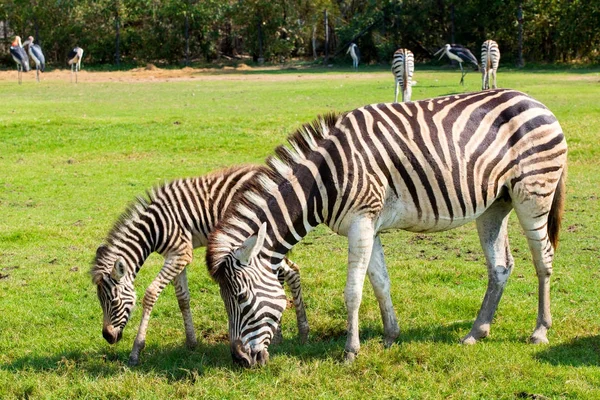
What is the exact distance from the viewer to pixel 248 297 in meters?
5.22

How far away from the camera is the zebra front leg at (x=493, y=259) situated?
6.28m

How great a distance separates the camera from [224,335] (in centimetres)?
666

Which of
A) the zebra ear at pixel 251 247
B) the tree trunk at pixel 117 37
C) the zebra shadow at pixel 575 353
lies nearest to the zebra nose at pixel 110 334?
the zebra ear at pixel 251 247

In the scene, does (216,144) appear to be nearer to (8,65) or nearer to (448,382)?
(448,382)

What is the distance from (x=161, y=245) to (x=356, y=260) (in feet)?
5.98

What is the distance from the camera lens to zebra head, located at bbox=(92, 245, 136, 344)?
5969mm

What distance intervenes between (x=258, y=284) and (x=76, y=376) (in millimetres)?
1650

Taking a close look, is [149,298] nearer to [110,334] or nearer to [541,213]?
[110,334]

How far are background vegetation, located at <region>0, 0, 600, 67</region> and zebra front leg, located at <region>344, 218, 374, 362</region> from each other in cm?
4277

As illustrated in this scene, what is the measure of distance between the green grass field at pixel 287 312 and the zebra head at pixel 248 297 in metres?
0.25

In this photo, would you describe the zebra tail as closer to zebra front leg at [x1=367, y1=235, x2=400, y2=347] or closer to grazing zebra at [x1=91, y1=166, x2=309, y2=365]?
zebra front leg at [x1=367, y1=235, x2=400, y2=347]

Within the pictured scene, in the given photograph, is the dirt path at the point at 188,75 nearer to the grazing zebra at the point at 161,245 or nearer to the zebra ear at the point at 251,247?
the grazing zebra at the point at 161,245

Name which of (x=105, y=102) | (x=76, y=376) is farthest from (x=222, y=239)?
(x=105, y=102)

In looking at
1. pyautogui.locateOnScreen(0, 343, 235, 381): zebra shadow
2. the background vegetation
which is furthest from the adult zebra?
the background vegetation
